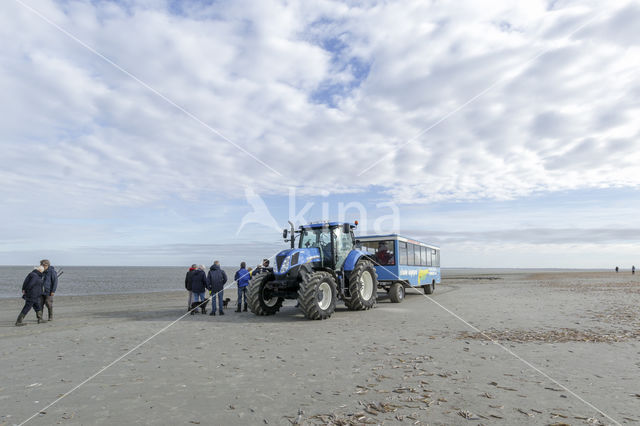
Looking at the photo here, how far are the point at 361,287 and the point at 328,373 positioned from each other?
8.29 meters

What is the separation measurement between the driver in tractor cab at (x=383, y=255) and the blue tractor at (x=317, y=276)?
304 cm

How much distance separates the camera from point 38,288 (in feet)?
39.3

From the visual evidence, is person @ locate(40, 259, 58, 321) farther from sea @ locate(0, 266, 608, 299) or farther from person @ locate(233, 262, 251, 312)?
sea @ locate(0, 266, 608, 299)

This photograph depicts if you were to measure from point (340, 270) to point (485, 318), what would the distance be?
4.98 metres

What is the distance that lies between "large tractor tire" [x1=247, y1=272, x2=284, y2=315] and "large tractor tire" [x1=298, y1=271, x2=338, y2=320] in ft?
5.07

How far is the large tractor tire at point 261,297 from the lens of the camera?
506 inches

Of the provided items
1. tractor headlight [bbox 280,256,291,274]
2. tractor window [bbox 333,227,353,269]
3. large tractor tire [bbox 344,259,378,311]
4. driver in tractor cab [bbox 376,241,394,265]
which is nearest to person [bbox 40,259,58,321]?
tractor headlight [bbox 280,256,291,274]

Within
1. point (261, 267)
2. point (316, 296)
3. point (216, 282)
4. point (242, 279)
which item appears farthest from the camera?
point (242, 279)

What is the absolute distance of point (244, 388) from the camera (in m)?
5.54

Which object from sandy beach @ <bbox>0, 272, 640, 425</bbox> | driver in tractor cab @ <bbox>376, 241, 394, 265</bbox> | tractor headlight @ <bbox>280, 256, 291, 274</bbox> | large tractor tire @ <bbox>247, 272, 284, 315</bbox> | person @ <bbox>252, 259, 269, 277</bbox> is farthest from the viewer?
driver in tractor cab @ <bbox>376, 241, 394, 265</bbox>

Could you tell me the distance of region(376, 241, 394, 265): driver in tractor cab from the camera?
704 inches

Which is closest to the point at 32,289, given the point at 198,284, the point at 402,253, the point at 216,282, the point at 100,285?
the point at 198,284

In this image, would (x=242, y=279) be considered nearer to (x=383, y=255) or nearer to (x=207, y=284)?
(x=207, y=284)

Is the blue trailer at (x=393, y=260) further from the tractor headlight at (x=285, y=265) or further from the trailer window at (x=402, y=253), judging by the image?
the tractor headlight at (x=285, y=265)
